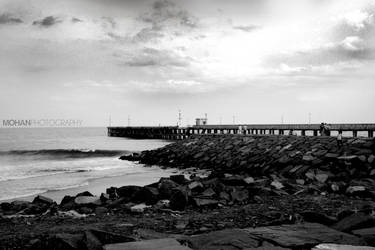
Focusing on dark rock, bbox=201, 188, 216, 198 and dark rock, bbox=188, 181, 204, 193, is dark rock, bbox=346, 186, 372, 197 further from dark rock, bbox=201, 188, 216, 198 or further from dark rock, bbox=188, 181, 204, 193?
dark rock, bbox=188, 181, 204, 193

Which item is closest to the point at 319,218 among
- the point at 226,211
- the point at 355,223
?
the point at 355,223

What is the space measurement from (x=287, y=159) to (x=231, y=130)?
132 ft

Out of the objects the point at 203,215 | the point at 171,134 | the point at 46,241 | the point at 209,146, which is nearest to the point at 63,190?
the point at 203,215

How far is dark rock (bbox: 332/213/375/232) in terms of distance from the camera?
5203mm

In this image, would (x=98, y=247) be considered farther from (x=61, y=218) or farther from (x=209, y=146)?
(x=209, y=146)

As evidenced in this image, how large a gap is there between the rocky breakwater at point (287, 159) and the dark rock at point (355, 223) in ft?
15.6

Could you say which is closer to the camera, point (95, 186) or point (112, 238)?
point (112, 238)

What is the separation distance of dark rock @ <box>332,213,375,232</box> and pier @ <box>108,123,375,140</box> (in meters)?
20.4

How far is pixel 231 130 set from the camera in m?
58.8

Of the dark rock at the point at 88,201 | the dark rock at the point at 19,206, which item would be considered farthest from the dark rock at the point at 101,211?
the dark rock at the point at 19,206

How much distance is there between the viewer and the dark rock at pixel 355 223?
520 centimetres

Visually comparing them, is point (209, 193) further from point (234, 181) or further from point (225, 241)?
point (225, 241)

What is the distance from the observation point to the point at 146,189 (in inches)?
396

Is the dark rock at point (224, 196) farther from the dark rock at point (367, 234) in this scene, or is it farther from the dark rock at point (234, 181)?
the dark rock at point (367, 234)
